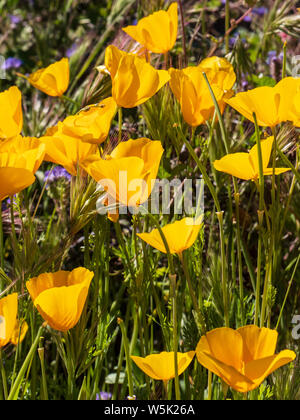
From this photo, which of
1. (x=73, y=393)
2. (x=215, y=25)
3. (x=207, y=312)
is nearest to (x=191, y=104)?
(x=207, y=312)

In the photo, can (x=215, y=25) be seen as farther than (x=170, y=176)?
Yes

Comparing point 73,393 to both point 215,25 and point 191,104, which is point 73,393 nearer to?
point 191,104

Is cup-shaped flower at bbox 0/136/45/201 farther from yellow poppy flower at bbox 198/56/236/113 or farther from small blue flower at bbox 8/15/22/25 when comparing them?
small blue flower at bbox 8/15/22/25

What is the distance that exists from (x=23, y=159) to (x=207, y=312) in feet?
1.04

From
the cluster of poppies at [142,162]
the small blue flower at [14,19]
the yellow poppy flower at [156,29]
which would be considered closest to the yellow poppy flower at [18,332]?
the cluster of poppies at [142,162]

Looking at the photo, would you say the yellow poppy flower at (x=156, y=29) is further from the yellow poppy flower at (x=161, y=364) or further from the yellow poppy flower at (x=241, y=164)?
the yellow poppy flower at (x=161, y=364)

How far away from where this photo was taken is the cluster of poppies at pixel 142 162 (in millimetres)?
652

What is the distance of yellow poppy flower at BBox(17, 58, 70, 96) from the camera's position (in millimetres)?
980

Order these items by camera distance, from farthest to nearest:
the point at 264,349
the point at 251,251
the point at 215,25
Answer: the point at 215,25 → the point at 251,251 → the point at 264,349

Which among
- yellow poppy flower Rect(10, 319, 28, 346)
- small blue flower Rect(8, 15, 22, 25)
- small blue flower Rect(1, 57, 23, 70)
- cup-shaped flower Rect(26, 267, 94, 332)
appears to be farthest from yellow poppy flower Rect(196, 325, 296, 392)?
small blue flower Rect(8, 15, 22, 25)

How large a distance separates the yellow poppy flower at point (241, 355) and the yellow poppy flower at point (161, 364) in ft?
0.13

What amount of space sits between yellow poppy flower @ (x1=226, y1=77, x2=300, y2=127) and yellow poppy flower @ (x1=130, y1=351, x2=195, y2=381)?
283 mm

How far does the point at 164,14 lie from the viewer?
3.17 ft
